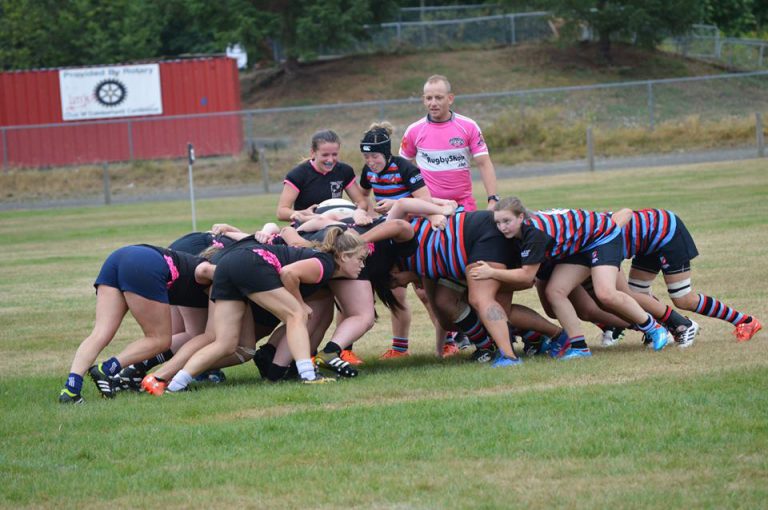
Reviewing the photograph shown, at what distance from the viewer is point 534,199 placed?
24.8 m

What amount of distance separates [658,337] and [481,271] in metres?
1.59

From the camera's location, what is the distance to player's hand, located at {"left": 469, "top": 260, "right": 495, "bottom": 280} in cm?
877

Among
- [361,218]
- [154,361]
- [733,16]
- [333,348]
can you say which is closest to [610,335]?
[361,218]

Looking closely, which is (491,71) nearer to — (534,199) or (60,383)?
(534,199)

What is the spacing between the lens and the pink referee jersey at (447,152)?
1082 centimetres

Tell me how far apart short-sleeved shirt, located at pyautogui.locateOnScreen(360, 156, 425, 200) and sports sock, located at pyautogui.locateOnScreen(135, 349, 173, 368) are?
231 centimetres

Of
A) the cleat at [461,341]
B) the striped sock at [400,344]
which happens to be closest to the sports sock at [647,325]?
the cleat at [461,341]

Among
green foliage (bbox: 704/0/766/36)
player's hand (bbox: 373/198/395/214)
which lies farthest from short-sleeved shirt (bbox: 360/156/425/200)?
green foliage (bbox: 704/0/766/36)

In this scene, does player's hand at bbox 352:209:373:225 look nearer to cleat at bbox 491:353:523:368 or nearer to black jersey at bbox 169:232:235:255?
black jersey at bbox 169:232:235:255

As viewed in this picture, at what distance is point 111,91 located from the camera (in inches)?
1663

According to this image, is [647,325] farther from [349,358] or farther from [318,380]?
[318,380]

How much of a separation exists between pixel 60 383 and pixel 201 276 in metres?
1.57

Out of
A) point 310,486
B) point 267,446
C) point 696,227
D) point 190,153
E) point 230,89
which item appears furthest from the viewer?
point 230,89

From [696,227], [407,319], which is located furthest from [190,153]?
[407,319]
